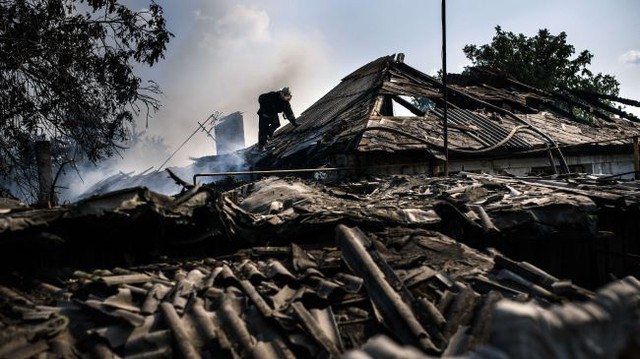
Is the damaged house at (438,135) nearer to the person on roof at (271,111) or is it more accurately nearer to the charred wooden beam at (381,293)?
the person on roof at (271,111)

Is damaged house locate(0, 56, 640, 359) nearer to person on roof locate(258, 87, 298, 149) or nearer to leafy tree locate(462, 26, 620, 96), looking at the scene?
person on roof locate(258, 87, 298, 149)

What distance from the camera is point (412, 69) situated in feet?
57.5

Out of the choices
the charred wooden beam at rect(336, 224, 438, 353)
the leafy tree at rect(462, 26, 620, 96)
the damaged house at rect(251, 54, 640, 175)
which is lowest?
the charred wooden beam at rect(336, 224, 438, 353)

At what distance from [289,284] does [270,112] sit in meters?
12.2

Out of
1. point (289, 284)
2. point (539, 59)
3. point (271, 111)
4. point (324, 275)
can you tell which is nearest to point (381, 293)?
point (324, 275)

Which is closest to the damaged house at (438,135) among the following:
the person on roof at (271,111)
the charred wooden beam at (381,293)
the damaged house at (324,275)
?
the person on roof at (271,111)

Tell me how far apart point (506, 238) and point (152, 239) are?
432 cm

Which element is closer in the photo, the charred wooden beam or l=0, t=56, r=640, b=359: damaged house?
l=0, t=56, r=640, b=359: damaged house

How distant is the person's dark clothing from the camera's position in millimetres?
15164

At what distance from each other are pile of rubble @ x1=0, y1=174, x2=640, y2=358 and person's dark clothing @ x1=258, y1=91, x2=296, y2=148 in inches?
390

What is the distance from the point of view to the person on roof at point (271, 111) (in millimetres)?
15094

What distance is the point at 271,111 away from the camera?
15.6m

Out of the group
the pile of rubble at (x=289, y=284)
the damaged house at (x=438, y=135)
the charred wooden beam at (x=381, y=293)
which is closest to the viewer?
the pile of rubble at (x=289, y=284)

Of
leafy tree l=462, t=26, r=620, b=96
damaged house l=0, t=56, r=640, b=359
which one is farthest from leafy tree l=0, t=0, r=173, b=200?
leafy tree l=462, t=26, r=620, b=96
